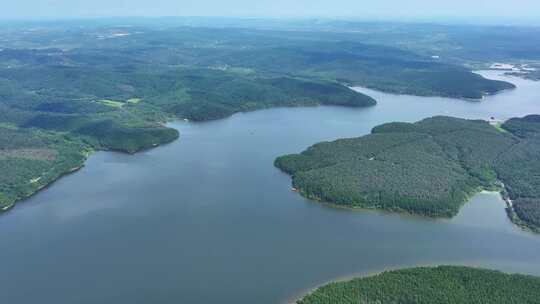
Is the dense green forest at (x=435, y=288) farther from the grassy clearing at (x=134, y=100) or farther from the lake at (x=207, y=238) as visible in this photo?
the grassy clearing at (x=134, y=100)

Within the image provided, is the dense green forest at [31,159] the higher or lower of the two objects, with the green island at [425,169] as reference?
lower

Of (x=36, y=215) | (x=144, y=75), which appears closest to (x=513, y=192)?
(x=36, y=215)

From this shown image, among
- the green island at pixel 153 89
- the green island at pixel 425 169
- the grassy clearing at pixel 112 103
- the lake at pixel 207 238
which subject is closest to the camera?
the lake at pixel 207 238

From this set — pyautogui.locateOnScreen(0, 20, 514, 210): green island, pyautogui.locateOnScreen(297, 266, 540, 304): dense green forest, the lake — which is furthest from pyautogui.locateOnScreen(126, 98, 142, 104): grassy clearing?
pyautogui.locateOnScreen(297, 266, 540, 304): dense green forest

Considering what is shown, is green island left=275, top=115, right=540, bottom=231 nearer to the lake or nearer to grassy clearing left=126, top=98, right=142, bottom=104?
the lake

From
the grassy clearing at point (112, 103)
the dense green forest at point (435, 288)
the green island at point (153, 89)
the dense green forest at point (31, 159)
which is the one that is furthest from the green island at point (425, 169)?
the grassy clearing at point (112, 103)
